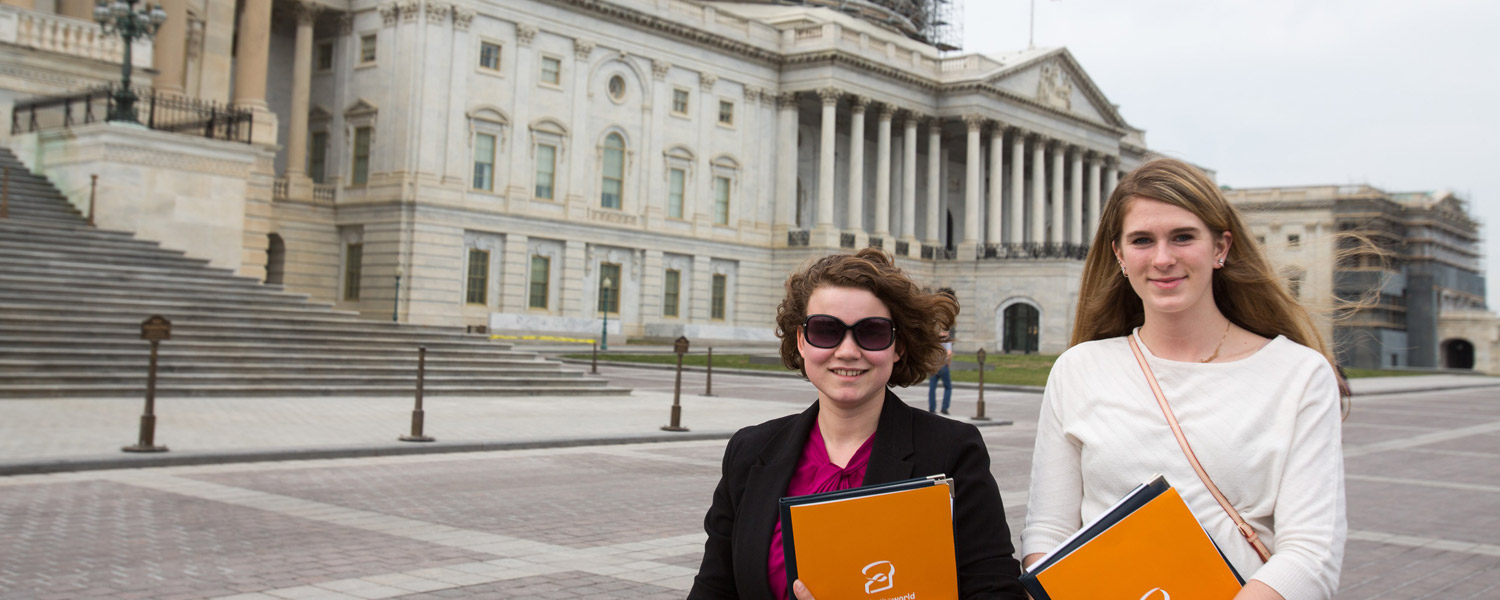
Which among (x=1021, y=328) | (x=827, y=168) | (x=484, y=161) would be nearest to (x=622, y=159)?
(x=484, y=161)

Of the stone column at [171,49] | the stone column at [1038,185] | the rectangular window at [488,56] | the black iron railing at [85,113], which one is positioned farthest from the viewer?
the stone column at [1038,185]

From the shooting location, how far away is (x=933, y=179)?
7300 cm

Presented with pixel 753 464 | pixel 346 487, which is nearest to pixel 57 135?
pixel 346 487

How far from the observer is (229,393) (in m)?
21.2

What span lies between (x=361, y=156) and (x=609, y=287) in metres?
12.0

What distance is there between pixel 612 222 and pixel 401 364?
32198 mm

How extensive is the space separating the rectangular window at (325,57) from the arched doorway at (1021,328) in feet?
122

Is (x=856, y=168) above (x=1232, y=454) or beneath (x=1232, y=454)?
above

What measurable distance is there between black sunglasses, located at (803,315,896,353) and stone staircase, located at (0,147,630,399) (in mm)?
18839

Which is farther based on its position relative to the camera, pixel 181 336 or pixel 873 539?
pixel 181 336

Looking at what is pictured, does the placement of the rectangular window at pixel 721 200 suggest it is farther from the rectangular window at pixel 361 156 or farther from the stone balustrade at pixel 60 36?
the stone balustrade at pixel 60 36

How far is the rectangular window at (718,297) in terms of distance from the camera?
62.5m

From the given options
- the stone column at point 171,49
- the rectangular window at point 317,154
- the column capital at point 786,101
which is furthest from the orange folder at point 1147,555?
the column capital at point 786,101

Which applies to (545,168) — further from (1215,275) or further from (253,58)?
(1215,275)
